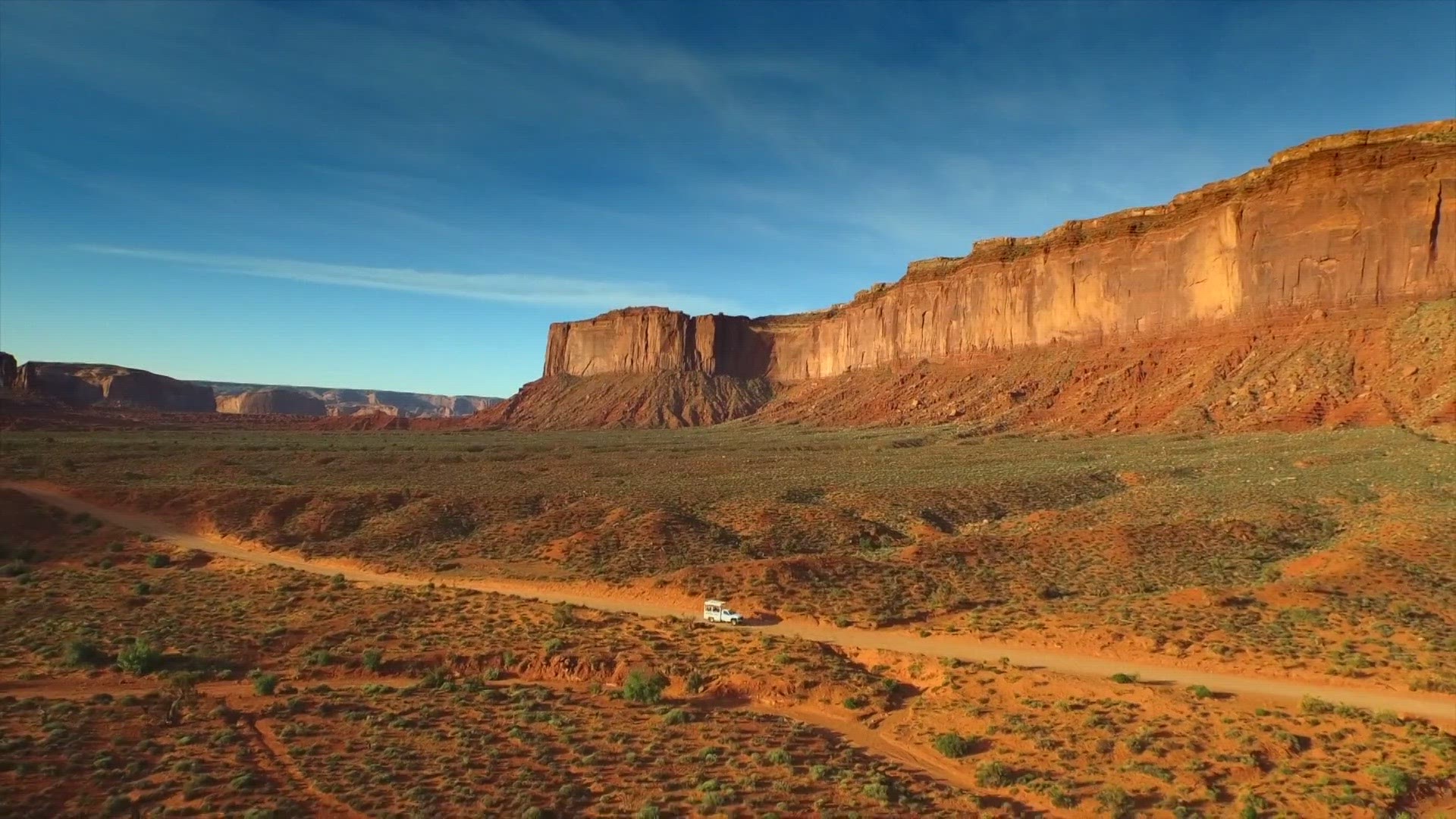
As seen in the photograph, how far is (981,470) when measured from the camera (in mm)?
44719

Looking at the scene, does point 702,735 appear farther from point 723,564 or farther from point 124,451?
point 124,451

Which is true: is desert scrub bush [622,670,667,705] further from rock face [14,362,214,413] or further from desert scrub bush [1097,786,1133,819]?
rock face [14,362,214,413]

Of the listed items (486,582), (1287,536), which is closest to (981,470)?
(1287,536)

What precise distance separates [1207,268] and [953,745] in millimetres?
65018

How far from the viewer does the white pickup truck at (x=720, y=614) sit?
21.4 metres

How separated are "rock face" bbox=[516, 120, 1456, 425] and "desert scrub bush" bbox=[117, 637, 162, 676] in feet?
229

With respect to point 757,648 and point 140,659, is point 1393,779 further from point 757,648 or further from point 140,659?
point 140,659

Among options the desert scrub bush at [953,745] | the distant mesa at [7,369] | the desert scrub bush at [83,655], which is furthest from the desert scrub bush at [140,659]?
the distant mesa at [7,369]

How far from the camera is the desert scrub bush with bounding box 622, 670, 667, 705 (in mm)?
16234

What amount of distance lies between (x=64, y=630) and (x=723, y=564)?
60.2 ft

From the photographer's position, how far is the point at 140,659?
667 inches

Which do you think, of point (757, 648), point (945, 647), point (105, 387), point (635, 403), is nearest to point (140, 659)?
point (757, 648)

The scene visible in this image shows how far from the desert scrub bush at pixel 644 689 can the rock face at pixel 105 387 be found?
529 feet

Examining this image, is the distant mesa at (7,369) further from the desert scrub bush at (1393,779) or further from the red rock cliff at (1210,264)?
the desert scrub bush at (1393,779)
